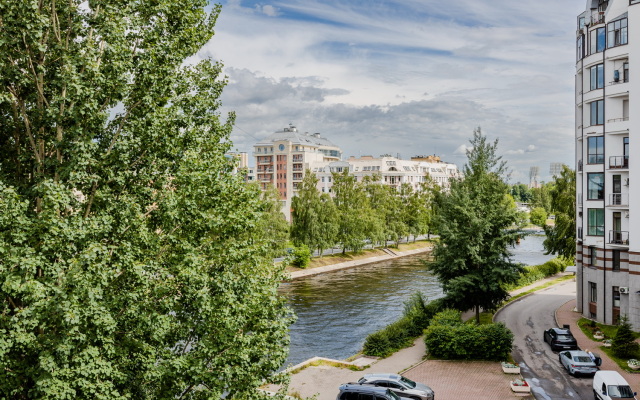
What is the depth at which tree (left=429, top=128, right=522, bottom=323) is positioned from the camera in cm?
3169

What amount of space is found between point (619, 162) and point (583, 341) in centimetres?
1114

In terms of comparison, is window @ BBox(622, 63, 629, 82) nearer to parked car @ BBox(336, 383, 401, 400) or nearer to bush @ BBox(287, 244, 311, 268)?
parked car @ BBox(336, 383, 401, 400)

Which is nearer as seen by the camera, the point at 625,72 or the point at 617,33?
the point at 625,72

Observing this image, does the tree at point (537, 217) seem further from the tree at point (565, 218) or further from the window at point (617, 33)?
the window at point (617, 33)

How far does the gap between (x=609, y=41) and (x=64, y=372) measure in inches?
1401

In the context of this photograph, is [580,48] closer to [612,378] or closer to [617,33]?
[617,33]

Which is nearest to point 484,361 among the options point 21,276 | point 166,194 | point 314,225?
point 166,194

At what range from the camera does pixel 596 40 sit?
1377 inches

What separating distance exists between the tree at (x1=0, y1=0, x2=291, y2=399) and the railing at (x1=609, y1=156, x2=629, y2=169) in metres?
28.1

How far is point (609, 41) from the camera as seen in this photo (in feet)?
112

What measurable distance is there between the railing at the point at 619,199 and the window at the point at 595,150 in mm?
2283

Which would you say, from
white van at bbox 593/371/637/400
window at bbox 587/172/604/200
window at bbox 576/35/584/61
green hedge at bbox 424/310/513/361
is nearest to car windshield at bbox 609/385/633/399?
white van at bbox 593/371/637/400

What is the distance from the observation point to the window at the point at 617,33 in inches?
1309

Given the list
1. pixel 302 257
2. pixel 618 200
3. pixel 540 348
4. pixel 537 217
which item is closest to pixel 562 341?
pixel 540 348
